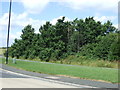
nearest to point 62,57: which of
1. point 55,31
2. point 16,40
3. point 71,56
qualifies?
point 71,56

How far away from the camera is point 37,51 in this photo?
4116 cm

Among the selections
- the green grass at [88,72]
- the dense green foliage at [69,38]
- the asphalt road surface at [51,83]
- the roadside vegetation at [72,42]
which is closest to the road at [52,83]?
the asphalt road surface at [51,83]

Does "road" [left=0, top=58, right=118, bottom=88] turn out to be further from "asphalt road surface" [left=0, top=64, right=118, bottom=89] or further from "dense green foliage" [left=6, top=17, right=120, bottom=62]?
"dense green foliage" [left=6, top=17, right=120, bottom=62]

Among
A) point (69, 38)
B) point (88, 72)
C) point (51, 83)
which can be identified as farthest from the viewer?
point (69, 38)

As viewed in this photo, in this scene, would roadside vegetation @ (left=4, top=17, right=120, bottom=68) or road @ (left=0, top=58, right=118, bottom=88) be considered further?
roadside vegetation @ (left=4, top=17, right=120, bottom=68)

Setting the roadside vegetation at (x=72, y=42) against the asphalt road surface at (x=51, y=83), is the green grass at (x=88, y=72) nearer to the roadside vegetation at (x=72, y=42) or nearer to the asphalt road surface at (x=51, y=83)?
the asphalt road surface at (x=51, y=83)

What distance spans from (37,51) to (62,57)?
21.9 feet

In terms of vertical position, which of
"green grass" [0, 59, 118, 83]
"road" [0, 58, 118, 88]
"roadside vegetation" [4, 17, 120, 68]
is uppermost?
"roadside vegetation" [4, 17, 120, 68]

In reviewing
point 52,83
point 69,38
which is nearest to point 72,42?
point 69,38

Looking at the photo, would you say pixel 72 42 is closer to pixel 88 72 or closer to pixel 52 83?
pixel 88 72

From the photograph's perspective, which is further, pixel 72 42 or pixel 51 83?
pixel 72 42

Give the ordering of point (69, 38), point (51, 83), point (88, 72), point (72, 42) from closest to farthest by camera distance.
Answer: point (51, 83)
point (88, 72)
point (72, 42)
point (69, 38)

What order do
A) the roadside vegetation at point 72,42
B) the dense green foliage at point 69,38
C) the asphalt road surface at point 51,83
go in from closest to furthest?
the asphalt road surface at point 51,83 < the roadside vegetation at point 72,42 < the dense green foliage at point 69,38

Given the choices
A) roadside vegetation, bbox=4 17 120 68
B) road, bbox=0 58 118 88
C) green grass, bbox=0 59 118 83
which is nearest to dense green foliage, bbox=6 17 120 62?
roadside vegetation, bbox=4 17 120 68
